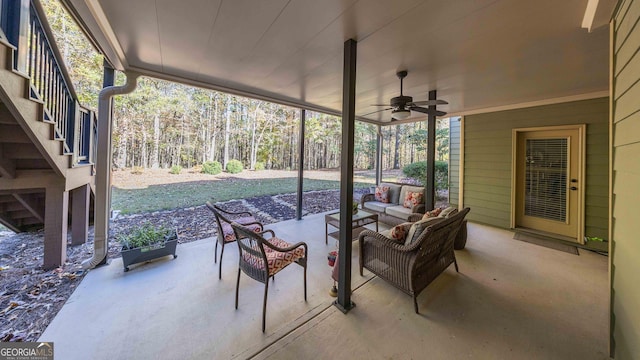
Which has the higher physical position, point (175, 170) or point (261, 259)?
point (175, 170)

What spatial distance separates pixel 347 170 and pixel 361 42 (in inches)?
49.6

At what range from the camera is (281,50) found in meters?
2.22

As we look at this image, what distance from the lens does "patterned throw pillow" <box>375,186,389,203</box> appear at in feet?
15.6

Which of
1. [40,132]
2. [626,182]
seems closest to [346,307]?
[626,182]

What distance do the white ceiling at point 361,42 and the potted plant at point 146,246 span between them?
2.05m

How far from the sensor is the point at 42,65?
7.01 ft

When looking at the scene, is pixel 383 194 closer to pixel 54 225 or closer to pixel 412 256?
pixel 412 256

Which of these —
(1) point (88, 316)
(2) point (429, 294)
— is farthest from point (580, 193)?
(1) point (88, 316)

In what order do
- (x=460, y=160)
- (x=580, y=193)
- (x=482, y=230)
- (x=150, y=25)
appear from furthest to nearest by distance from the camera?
(x=460, y=160)
(x=482, y=230)
(x=580, y=193)
(x=150, y=25)

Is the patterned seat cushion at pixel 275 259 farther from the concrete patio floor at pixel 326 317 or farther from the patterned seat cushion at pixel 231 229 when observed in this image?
the patterned seat cushion at pixel 231 229

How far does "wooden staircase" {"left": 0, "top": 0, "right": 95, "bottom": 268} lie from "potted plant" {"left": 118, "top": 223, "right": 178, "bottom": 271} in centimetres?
79

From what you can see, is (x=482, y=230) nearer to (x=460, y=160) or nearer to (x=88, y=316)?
(x=460, y=160)

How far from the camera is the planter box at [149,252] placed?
2523 millimetres

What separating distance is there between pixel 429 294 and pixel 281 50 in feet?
9.65
